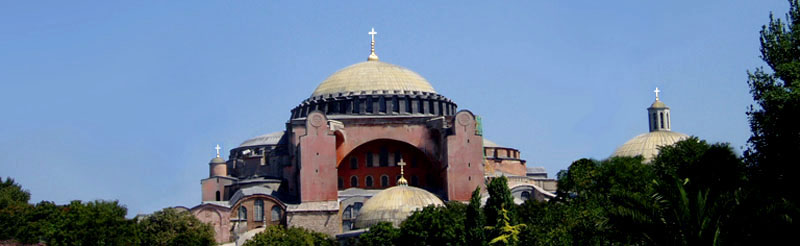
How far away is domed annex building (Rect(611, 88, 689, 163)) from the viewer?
8344 centimetres

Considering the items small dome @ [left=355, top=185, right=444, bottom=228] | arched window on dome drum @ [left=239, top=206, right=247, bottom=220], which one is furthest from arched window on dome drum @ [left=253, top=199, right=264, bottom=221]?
small dome @ [left=355, top=185, right=444, bottom=228]

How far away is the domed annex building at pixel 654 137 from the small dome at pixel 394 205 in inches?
635

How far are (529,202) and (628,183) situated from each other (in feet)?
38.8

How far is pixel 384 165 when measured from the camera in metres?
79.6

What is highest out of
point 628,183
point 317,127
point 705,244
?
point 317,127

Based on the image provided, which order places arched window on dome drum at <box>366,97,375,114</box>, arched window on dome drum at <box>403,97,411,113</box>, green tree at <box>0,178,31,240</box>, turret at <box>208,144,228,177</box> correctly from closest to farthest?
green tree at <box>0,178,31,240</box> < arched window on dome drum at <box>366,97,375,114</box> < arched window on dome drum at <box>403,97,411,113</box> < turret at <box>208,144,228,177</box>

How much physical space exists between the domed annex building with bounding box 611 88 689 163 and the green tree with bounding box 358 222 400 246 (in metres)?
23.7

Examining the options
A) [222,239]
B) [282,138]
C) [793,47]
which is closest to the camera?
[793,47]

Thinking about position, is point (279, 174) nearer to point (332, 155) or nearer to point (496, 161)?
point (332, 155)

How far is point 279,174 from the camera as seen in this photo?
80.9 meters

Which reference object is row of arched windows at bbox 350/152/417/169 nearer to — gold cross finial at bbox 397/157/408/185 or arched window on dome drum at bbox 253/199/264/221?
gold cross finial at bbox 397/157/408/185

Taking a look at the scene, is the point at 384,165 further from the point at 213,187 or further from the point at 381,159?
the point at 213,187

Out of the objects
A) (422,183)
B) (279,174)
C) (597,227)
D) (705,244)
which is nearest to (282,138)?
(279,174)

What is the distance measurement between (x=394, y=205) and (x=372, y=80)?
51.3ft
